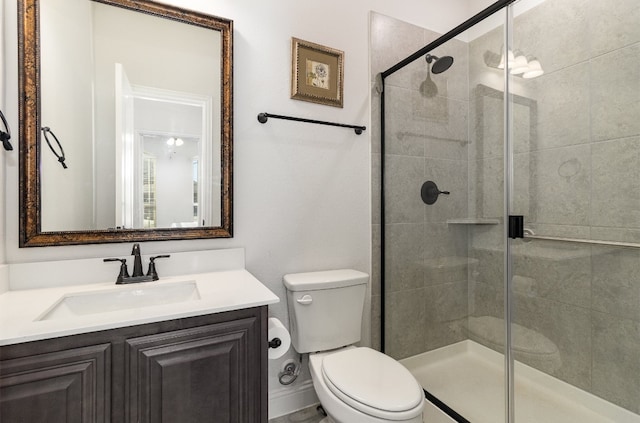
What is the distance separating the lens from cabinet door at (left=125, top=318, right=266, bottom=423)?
91cm

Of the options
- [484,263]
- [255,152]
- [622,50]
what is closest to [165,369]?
[255,152]

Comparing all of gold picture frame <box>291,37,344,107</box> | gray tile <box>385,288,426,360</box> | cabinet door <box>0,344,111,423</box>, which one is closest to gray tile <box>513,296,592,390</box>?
gray tile <box>385,288,426,360</box>

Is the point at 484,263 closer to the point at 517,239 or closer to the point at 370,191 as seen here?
the point at 517,239

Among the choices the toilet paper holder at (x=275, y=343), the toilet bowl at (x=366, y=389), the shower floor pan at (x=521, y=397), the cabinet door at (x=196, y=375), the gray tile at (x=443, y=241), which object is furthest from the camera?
the gray tile at (x=443, y=241)

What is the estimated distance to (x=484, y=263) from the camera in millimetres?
1690

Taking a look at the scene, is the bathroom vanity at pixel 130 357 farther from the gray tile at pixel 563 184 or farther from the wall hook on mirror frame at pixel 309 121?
the gray tile at pixel 563 184

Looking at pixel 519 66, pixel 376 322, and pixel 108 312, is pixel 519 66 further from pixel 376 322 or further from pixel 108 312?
pixel 108 312

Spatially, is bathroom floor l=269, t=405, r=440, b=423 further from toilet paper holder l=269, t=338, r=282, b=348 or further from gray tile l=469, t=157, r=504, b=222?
gray tile l=469, t=157, r=504, b=222

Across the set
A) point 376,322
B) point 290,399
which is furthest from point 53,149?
point 376,322

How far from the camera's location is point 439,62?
5.65 ft

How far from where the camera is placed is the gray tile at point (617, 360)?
1351 millimetres

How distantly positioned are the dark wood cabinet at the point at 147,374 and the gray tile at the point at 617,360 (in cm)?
152

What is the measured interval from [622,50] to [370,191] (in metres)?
1.24

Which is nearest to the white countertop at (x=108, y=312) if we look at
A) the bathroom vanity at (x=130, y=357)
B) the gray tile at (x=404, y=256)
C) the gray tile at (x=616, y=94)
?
the bathroom vanity at (x=130, y=357)
